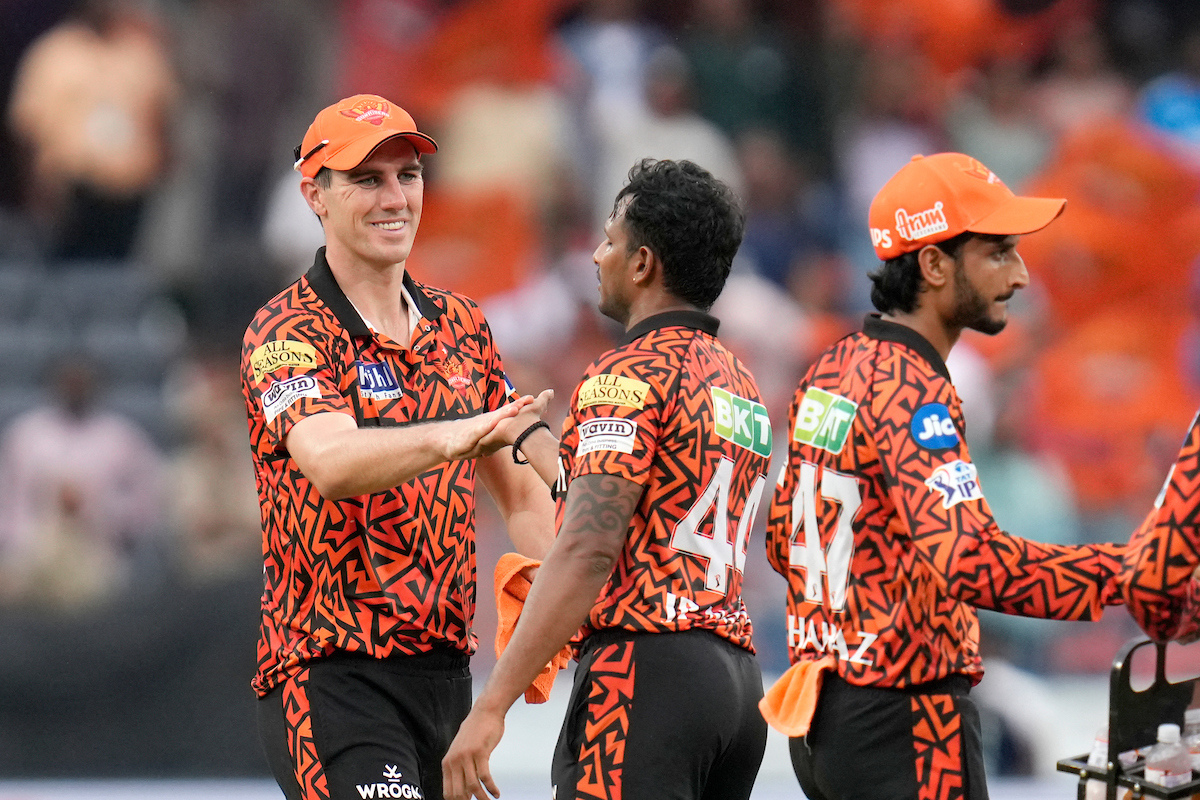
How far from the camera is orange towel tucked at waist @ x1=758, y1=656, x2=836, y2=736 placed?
9.34 feet

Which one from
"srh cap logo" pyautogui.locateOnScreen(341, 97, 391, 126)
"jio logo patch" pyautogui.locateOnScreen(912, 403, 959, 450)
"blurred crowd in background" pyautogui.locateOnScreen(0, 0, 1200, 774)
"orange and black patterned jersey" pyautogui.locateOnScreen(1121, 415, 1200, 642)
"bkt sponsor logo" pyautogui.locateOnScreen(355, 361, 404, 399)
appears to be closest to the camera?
"orange and black patterned jersey" pyautogui.locateOnScreen(1121, 415, 1200, 642)

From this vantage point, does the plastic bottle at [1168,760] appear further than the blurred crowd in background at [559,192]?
No

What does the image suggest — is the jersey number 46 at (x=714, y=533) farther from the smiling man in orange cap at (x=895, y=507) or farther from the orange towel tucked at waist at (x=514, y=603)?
the orange towel tucked at waist at (x=514, y=603)

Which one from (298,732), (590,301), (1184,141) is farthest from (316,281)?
(1184,141)

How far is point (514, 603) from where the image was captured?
317cm

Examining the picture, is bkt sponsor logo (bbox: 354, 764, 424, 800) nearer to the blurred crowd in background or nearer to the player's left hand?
the player's left hand

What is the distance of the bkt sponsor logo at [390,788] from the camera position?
3.06 meters

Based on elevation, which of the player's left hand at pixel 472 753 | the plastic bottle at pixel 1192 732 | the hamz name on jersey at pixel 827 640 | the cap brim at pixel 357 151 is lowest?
the player's left hand at pixel 472 753

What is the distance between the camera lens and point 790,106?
323 inches

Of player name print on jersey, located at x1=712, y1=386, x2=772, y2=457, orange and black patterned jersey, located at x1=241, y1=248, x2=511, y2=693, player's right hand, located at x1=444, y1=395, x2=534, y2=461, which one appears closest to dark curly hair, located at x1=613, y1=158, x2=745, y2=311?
player name print on jersey, located at x1=712, y1=386, x2=772, y2=457

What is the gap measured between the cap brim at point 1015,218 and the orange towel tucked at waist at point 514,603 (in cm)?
117

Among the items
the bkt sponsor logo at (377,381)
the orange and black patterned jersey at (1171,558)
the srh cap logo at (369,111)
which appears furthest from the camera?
the srh cap logo at (369,111)

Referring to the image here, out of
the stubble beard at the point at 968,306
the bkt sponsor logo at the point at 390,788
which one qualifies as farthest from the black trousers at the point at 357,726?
the stubble beard at the point at 968,306

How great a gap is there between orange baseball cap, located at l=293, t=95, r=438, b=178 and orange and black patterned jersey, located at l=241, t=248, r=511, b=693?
0.25 metres
